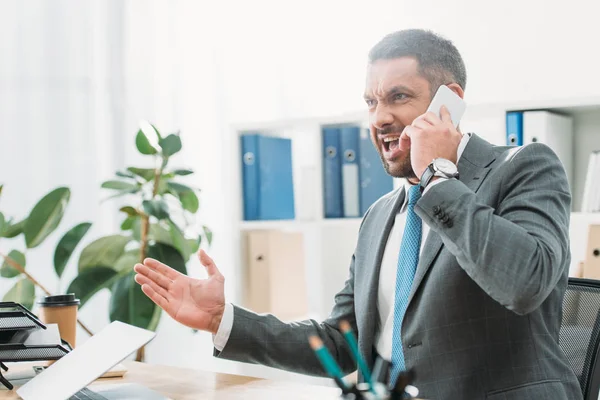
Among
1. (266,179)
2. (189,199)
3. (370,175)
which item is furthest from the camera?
(266,179)

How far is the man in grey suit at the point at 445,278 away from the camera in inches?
53.0

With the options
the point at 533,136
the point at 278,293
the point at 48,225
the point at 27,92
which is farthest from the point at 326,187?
the point at 27,92

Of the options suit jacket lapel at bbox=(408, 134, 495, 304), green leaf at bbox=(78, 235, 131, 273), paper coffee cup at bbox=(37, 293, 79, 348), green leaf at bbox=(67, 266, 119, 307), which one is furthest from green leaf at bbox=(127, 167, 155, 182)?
suit jacket lapel at bbox=(408, 134, 495, 304)

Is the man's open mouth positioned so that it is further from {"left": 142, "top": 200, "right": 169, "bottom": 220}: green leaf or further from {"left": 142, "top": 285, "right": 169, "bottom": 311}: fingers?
{"left": 142, "top": 200, "right": 169, "bottom": 220}: green leaf

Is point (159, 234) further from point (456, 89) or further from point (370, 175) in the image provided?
point (456, 89)

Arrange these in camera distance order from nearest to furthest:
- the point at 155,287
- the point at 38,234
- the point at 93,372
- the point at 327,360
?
the point at 327,360 < the point at 93,372 < the point at 155,287 < the point at 38,234

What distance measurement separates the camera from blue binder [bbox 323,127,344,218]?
2.82 metres

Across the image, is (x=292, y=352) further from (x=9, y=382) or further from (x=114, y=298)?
(x=114, y=298)

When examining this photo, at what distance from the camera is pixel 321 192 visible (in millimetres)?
2852

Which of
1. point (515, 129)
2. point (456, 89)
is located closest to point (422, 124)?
point (456, 89)

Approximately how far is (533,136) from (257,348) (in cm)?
131

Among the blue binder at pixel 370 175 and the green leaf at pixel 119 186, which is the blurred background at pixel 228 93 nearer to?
the blue binder at pixel 370 175

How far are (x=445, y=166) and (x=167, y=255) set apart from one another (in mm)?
1323

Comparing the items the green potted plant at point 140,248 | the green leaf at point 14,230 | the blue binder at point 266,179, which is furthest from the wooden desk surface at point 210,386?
the blue binder at point 266,179
